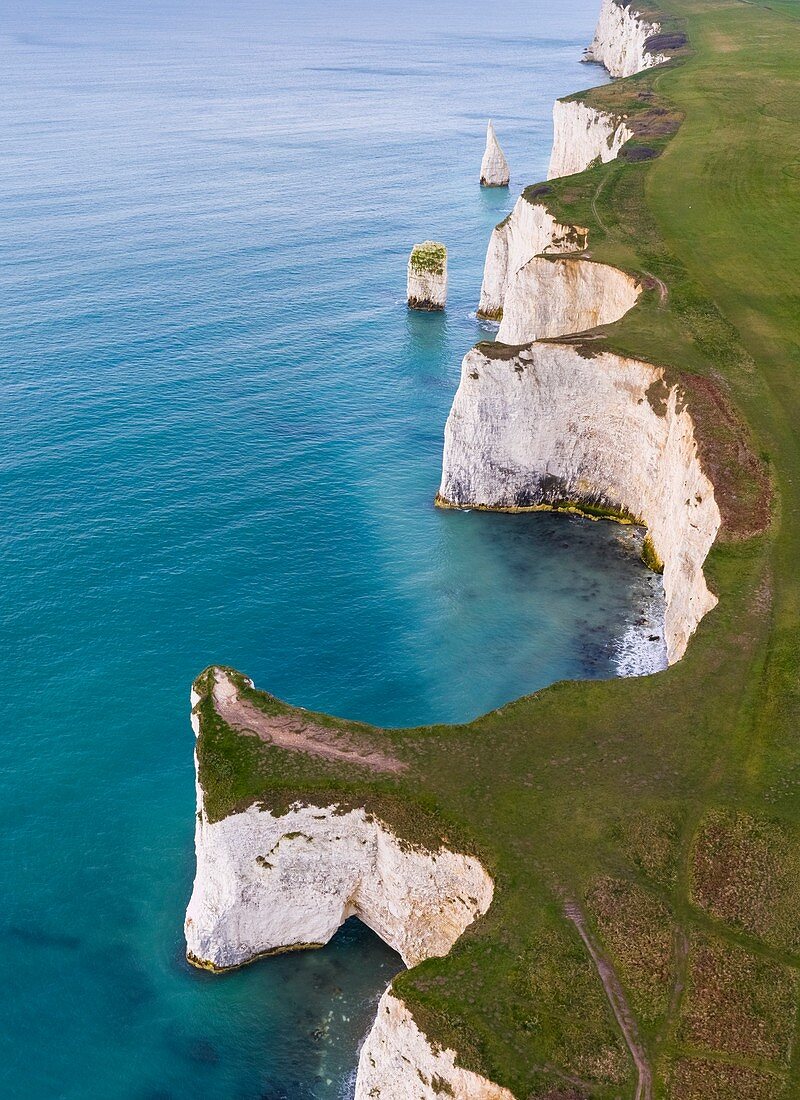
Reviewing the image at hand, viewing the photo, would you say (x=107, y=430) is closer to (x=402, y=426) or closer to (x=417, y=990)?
(x=402, y=426)

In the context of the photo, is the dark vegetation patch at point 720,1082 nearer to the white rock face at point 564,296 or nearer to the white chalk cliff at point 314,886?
the white chalk cliff at point 314,886

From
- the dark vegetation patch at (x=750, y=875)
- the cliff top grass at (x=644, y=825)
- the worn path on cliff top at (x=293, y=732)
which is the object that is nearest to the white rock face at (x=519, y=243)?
the cliff top grass at (x=644, y=825)

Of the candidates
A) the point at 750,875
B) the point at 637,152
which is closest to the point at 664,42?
the point at 637,152

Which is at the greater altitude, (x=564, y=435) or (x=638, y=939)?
(x=564, y=435)

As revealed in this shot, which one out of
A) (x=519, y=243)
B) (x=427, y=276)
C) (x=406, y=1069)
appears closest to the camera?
(x=406, y=1069)

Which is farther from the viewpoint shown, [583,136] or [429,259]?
[583,136]

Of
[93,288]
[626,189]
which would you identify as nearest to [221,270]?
[93,288]

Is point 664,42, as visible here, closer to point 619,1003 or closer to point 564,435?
point 564,435
